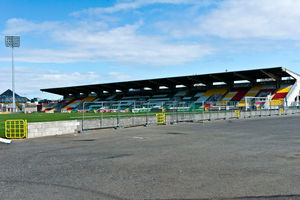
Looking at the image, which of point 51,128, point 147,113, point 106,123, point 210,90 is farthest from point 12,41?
point 51,128

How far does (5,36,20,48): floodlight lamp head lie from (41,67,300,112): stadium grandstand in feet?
57.5

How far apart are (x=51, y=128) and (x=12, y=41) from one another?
5714 centimetres

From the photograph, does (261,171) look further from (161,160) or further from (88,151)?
(88,151)

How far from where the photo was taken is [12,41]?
224ft

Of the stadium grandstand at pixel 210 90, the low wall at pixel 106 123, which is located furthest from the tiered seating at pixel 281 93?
the low wall at pixel 106 123

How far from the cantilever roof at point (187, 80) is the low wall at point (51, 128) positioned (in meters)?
45.6

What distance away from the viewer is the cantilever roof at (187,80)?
196 ft

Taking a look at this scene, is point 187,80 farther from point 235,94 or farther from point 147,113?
point 147,113

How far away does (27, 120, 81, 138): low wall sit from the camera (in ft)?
57.8

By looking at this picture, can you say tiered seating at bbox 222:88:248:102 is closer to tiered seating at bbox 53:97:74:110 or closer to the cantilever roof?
the cantilever roof

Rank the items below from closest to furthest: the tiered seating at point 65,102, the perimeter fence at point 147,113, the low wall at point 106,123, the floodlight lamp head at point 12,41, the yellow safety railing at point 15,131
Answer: the yellow safety railing at point 15,131 < the low wall at point 106,123 < the perimeter fence at point 147,113 < the floodlight lamp head at point 12,41 < the tiered seating at point 65,102

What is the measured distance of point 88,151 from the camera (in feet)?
37.9

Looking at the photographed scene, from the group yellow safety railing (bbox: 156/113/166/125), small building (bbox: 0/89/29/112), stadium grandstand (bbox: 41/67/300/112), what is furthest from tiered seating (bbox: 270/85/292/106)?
small building (bbox: 0/89/29/112)

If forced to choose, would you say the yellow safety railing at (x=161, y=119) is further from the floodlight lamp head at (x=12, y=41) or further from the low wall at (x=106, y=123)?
the floodlight lamp head at (x=12, y=41)
